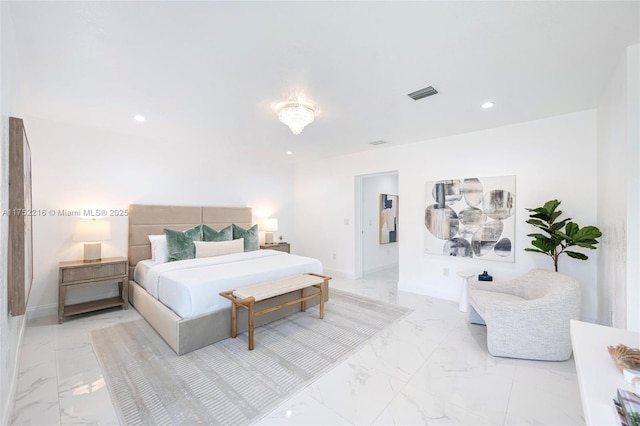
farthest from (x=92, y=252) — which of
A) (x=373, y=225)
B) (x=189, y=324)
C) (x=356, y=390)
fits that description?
(x=373, y=225)

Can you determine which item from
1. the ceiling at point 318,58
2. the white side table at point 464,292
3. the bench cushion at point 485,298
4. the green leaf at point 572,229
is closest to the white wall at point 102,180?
the ceiling at point 318,58

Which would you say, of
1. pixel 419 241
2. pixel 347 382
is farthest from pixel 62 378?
pixel 419 241

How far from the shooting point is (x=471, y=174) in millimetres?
3734

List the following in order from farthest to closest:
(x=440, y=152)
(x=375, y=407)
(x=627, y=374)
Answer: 1. (x=440, y=152)
2. (x=375, y=407)
3. (x=627, y=374)

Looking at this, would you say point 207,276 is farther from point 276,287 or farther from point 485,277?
point 485,277

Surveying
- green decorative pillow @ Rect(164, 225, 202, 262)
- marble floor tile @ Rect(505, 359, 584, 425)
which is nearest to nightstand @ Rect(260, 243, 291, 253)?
green decorative pillow @ Rect(164, 225, 202, 262)

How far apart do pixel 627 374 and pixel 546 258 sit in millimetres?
2854

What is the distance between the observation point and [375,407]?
5.77ft

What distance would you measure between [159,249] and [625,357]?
14.3 ft

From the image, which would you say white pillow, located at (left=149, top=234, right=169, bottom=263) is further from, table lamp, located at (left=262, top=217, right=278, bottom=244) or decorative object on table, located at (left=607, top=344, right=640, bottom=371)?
decorative object on table, located at (left=607, top=344, right=640, bottom=371)

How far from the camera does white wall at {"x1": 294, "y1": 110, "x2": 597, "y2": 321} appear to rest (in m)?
2.99

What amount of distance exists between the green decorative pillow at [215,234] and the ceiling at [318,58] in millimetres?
1769

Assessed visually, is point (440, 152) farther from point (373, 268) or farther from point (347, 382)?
point (347, 382)

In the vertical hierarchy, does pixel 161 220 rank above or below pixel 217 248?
above
